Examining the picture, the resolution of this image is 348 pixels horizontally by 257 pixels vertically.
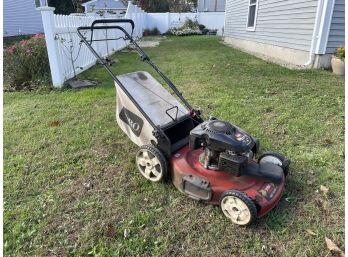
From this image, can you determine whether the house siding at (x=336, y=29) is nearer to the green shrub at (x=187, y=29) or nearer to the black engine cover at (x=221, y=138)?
the black engine cover at (x=221, y=138)

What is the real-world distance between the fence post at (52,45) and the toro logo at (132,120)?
8.87 ft

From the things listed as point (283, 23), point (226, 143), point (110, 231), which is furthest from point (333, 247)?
point (283, 23)

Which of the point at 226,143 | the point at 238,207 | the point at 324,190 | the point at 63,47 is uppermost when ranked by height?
the point at 63,47

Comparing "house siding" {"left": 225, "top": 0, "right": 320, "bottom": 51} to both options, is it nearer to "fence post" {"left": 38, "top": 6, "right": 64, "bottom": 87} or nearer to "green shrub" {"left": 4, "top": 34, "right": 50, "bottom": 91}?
"fence post" {"left": 38, "top": 6, "right": 64, "bottom": 87}

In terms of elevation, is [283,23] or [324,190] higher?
[283,23]

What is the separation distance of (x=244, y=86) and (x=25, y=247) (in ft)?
14.0

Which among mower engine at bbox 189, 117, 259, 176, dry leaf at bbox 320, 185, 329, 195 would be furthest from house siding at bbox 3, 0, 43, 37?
dry leaf at bbox 320, 185, 329, 195

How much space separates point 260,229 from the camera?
6.78ft

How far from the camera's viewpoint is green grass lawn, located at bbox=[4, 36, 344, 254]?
6.49ft

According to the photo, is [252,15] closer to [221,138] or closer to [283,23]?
[283,23]

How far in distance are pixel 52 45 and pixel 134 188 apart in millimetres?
3644

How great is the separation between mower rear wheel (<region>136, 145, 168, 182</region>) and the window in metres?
8.75

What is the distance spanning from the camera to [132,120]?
2916 mm

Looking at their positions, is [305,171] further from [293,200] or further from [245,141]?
[245,141]
